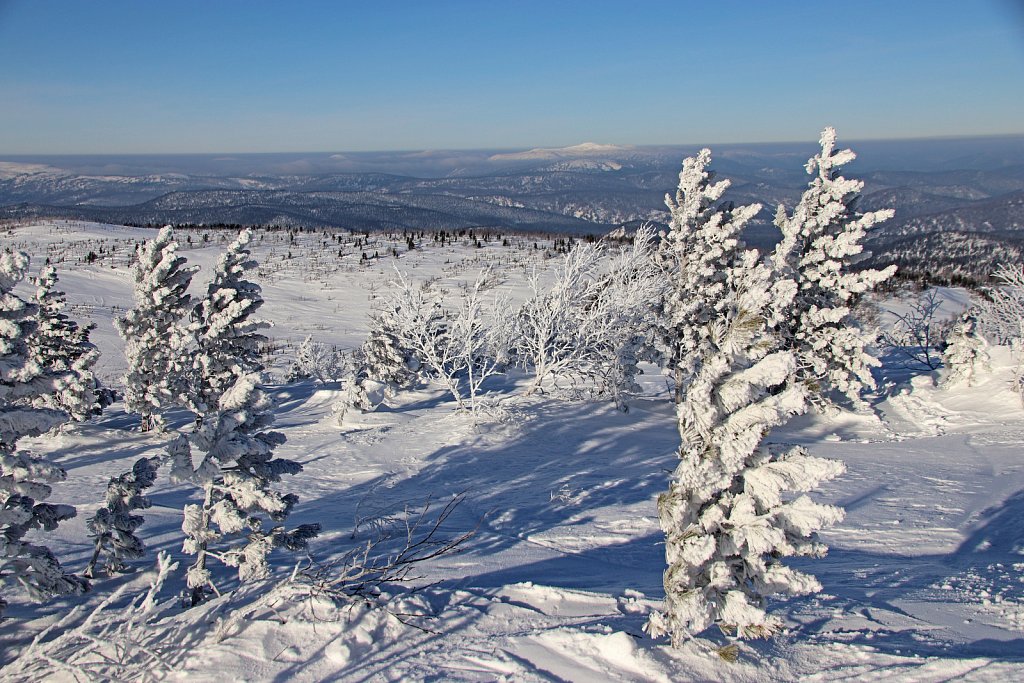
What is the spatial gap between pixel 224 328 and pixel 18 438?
11.4 m

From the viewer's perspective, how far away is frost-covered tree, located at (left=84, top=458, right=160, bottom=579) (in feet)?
25.8

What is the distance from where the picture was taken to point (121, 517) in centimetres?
791

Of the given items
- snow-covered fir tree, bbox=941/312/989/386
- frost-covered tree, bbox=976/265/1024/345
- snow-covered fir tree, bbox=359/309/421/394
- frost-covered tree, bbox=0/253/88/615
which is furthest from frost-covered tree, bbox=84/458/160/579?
frost-covered tree, bbox=976/265/1024/345

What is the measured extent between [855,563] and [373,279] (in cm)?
5122

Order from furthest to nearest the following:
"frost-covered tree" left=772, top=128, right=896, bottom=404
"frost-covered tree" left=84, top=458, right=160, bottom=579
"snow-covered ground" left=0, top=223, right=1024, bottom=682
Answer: "frost-covered tree" left=772, top=128, right=896, bottom=404 → "frost-covered tree" left=84, top=458, right=160, bottom=579 → "snow-covered ground" left=0, top=223, right=1024, bottom=682

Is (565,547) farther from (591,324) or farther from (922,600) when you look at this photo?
(591,324)

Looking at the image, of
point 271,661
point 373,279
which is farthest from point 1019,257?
point 271,661

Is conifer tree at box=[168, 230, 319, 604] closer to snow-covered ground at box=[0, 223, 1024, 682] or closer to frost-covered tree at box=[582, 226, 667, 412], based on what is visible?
snow-covered ground at box=[0, 223, 1024, 682]

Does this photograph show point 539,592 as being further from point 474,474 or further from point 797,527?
point 474,474

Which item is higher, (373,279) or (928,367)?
(373,279)

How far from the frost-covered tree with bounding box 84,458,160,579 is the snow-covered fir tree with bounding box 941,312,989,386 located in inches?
1081

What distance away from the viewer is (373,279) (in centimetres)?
5650

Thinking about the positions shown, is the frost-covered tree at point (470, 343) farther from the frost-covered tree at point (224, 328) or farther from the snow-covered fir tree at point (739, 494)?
the snow-covered fir tree at point (739, 494)

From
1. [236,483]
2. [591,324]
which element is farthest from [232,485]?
[591,324]
